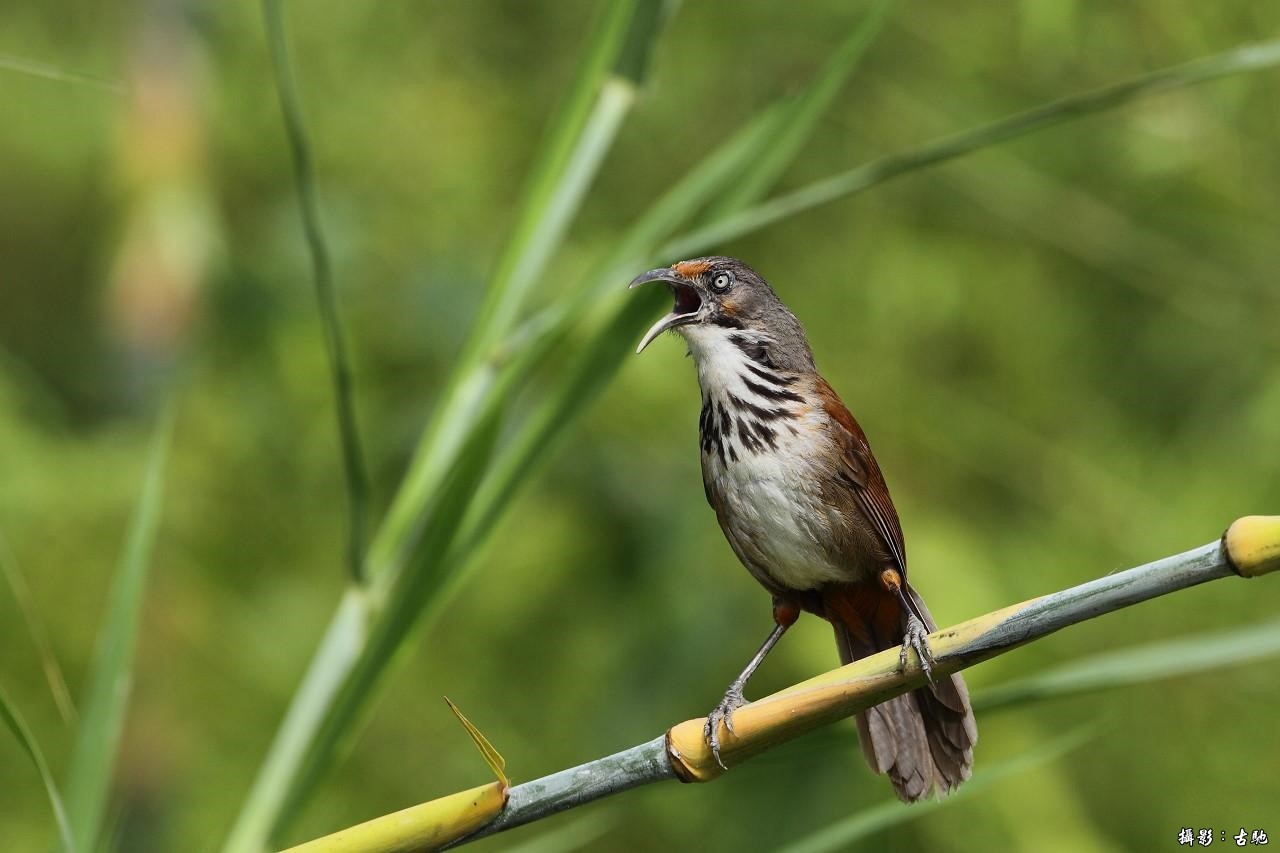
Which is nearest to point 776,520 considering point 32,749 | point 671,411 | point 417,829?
point 417,829

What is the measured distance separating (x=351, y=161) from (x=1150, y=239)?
9.68 feet

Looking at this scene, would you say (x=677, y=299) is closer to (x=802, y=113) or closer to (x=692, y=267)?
(x=692, y=267)

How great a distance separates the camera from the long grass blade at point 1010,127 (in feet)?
6.63

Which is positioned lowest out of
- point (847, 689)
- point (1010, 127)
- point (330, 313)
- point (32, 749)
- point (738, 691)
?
point (847, 689)

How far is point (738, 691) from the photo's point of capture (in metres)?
2.22

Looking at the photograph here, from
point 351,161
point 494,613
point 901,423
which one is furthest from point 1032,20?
point 351,161

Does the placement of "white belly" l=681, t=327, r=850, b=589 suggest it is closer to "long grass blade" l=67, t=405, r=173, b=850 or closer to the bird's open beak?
the bird's open beak

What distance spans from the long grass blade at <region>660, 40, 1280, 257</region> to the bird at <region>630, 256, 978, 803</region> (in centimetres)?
17

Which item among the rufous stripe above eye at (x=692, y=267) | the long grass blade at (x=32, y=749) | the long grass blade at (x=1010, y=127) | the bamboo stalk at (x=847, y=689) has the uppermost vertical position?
the rufous stripe above eye at (x=692, y=267)

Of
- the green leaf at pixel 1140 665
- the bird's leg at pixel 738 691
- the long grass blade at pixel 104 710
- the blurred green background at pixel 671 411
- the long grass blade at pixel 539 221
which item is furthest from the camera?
the blurred green background at pixel 671 411

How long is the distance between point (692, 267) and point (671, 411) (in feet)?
7.07

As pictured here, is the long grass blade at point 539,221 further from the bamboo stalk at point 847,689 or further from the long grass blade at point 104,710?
the bamboo stalk at point 847,689

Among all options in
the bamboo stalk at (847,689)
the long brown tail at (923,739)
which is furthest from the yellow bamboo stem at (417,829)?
the long brown tail at (923,739)

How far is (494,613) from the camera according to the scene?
4633 mm
